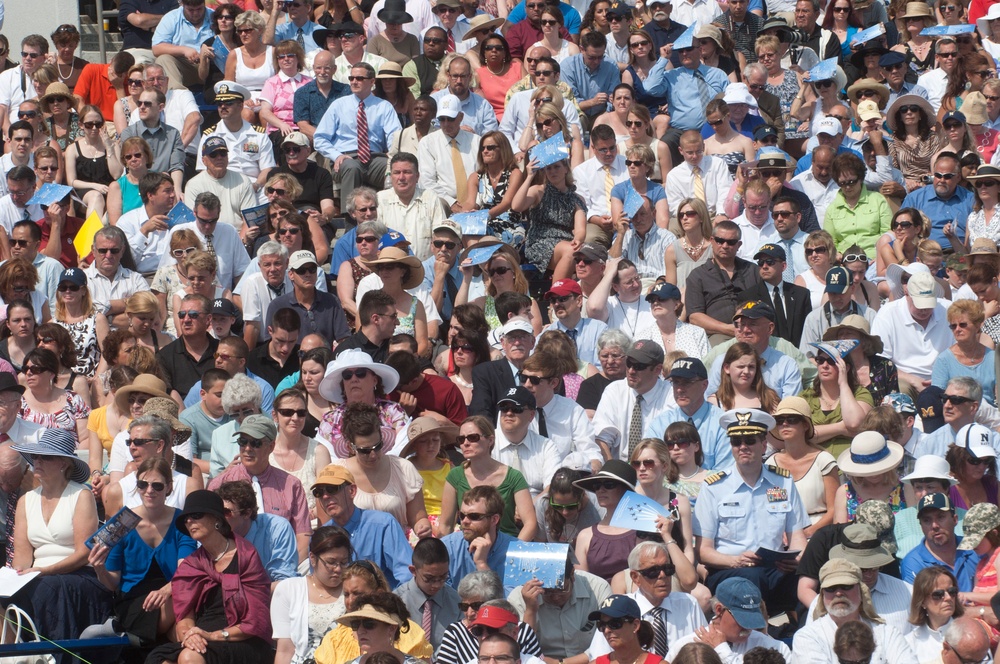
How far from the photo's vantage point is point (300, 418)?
11.1m

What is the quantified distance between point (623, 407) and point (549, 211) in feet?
9.83

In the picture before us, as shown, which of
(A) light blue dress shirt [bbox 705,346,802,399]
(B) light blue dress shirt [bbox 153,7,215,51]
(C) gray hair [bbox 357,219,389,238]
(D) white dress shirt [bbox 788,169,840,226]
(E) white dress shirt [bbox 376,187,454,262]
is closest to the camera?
(A) light blue dress shirt [bbox 705,346,802,399]

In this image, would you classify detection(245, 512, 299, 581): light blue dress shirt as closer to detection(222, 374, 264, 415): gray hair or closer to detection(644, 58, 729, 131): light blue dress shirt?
detection(222, 374, 264, 415): gray hair

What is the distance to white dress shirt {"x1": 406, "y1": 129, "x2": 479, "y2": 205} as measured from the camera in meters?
15.3

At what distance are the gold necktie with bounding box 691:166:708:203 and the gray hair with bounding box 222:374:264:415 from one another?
5.03 metres

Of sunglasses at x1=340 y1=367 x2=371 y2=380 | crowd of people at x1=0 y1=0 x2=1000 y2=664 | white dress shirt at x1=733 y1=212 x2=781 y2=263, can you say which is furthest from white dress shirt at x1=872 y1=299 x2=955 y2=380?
sunglasses at x1=340 y1=367 x2=371 y2=380

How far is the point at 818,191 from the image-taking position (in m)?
15.4

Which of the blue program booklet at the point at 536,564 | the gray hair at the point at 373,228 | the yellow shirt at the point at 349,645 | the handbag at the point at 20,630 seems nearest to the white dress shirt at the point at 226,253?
the gray hair at the point at 373,228

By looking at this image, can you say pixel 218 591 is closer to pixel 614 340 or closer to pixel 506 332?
pixel 506 332

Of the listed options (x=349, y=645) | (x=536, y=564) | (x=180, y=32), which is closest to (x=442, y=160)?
(x=180, y=32)

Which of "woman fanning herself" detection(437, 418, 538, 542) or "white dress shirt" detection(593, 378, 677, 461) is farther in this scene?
"white dress shirt" detection(593, 378, 677, 461)

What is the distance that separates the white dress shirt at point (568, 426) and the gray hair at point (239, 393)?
68.7 inches

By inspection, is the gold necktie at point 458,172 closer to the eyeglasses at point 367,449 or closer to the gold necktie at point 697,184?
the gold necktie at point 697,184

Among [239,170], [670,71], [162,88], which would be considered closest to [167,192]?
[239,170]
